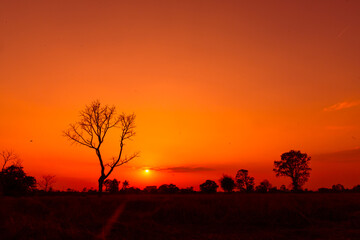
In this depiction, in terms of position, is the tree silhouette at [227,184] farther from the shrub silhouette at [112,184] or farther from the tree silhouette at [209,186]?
the shrub silhouette at [112,184]

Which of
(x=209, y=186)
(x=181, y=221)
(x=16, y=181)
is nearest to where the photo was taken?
(x=181, y=221)

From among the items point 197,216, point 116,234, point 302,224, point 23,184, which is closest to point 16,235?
point 116,234

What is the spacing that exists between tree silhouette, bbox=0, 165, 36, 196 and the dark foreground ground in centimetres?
3323

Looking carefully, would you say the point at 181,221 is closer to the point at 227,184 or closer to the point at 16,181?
the point at 16,181

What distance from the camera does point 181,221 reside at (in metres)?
13.4

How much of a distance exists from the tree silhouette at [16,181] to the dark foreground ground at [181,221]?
33.2 metres

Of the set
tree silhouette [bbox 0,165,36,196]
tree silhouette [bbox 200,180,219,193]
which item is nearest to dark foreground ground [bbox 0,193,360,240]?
tree silhouette [bbox 0,165,36,196]

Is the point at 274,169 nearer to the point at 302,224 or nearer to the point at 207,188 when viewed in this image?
the point at 207,188

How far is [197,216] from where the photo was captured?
13.7 meters

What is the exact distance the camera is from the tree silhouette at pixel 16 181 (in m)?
44.6

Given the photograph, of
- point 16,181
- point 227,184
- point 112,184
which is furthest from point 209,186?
point 16,181

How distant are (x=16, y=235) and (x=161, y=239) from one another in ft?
13.2

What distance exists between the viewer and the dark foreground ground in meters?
9.26

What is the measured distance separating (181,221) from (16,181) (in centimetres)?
4417
